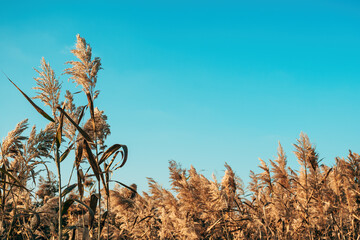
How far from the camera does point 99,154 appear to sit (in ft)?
10.9

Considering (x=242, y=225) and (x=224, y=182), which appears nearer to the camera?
(x=224, y=182)

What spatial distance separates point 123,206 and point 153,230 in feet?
2.99

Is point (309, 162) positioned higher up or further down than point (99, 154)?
higher up

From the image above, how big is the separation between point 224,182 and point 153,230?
69.5 inches

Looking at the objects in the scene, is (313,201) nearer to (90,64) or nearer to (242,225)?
(242,225)

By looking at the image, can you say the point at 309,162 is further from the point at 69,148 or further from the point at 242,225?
the point at 69,148

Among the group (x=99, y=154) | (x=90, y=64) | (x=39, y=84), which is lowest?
(x=99, y=154)

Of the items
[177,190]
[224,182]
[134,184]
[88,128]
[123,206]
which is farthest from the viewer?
[134,184]

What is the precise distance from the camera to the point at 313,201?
17.1ft

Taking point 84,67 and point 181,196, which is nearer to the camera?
point 84,67

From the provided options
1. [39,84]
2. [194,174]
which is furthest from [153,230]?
[39,84]

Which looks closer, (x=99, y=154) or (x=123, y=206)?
(x=99, y=154)

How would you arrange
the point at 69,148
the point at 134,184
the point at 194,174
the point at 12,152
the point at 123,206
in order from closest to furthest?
1. the point at 69,148
2. the point at 12,152
3. the point at 123,206
4. the point at 194,174
5. the point at 134,184

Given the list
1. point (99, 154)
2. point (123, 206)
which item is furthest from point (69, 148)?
point (123, 206)
